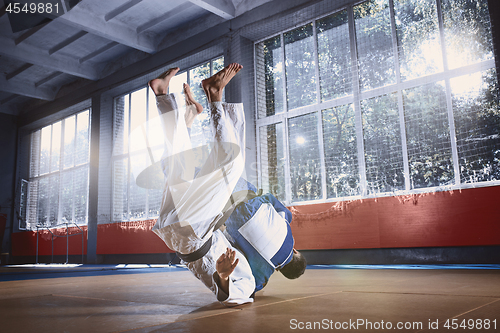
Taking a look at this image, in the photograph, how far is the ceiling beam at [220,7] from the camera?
6.19 meters

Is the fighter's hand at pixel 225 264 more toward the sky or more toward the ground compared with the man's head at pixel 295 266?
more toward the sky

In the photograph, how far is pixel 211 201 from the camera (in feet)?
4.92

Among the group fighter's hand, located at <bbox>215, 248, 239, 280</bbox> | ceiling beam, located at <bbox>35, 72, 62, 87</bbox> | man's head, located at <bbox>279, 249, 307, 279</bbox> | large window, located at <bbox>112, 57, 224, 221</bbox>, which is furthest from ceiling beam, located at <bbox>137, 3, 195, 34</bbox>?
fighter's hand, located at <bbox>215, 248, 239, 280</bbox>

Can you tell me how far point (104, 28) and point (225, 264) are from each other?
670 cm

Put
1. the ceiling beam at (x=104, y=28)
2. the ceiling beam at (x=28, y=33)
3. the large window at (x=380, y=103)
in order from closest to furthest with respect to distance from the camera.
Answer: the large window at (x=380, y=103) < the ceiling beam at (x=104, y=28) < the ceiling beam at (x=28, y=33)

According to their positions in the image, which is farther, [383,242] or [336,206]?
[336,206]

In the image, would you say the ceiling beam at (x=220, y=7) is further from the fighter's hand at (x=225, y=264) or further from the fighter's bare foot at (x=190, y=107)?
the fighter's hand at (x=225, y=264)

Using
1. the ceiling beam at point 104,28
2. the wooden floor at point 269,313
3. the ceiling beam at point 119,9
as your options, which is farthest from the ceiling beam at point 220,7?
the wooden floor at point 269,313

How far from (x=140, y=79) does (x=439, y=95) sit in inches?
237

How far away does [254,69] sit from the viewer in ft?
22.2

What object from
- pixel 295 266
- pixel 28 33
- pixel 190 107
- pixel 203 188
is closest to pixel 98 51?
Answer: pixel 28 33

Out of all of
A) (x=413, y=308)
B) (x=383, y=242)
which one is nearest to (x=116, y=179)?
(x=383, y=242)

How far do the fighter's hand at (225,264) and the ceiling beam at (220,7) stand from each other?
5.42 m

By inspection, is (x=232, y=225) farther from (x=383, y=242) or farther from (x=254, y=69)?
(x=254, y=69)
